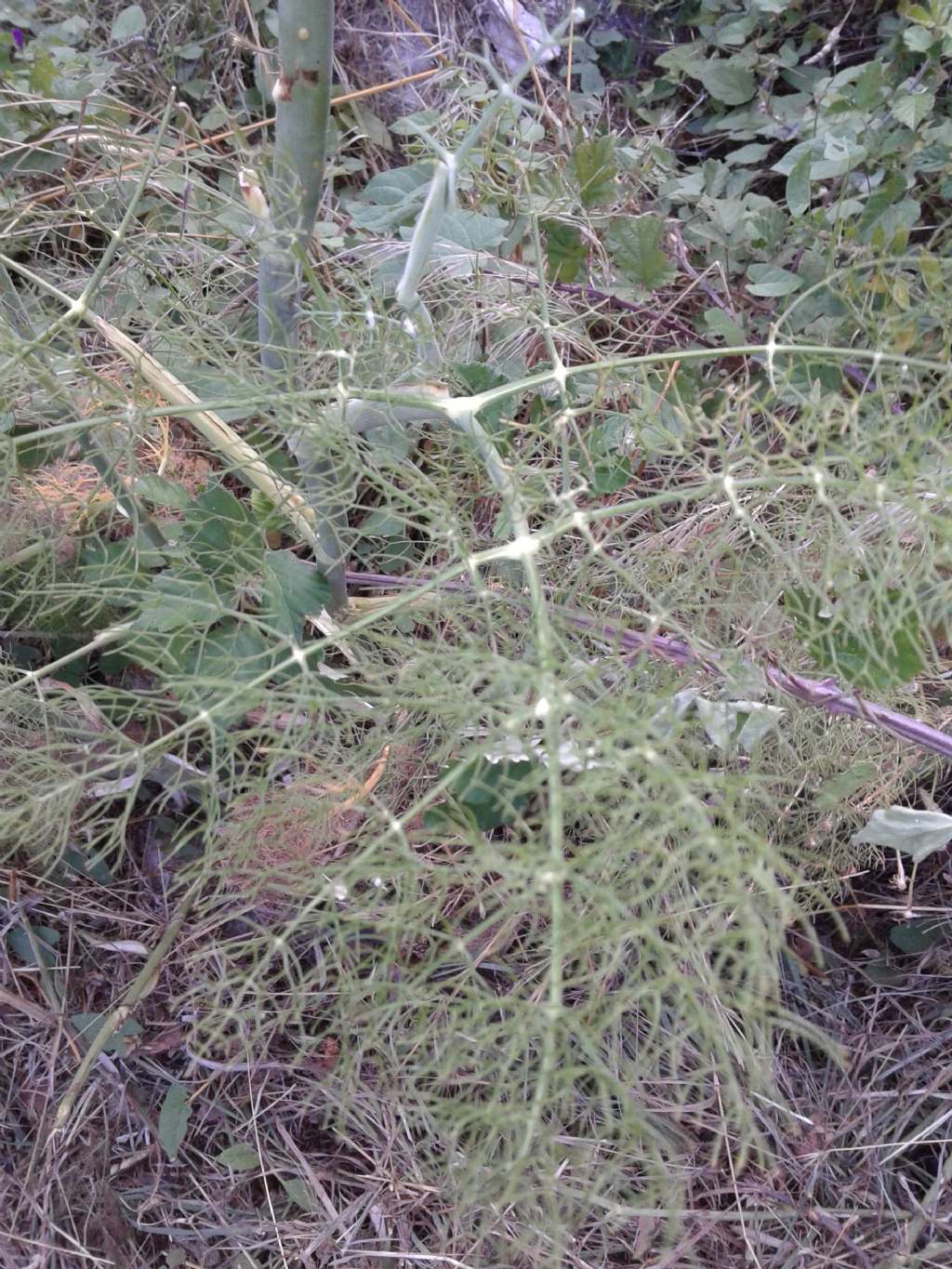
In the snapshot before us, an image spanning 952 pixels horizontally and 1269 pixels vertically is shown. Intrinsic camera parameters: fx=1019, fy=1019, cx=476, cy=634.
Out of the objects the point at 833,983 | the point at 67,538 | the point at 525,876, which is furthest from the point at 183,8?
the point at 833,983

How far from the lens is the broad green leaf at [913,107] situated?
6.25 feet

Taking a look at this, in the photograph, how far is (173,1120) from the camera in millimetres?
1612

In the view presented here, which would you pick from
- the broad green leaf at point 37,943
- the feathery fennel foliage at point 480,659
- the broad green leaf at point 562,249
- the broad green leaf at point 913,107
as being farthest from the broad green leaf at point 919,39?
the broad green leaf at point 37,943

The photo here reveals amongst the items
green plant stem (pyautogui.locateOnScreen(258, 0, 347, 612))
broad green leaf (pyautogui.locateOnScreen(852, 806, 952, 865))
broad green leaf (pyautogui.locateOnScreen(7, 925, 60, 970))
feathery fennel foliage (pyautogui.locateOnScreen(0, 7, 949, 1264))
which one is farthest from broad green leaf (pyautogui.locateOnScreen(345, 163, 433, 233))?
broad green leaf (pyautogui.locateOnScreen(7, 925, 60, 970))

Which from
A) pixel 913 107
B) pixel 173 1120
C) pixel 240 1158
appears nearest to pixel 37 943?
pixel 173 1120

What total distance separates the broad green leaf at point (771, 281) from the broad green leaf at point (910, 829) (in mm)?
984

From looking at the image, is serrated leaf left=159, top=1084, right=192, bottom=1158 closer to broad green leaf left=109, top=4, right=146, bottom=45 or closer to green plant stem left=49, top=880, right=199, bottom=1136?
green plant stem left=49, top=880, right=199, bottom=1136

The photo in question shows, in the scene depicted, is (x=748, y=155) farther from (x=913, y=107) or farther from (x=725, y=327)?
(x=725, y=327)

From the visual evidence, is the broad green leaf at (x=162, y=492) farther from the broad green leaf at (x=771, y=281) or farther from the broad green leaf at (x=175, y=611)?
the broad green leaf at (x=771, y=281)

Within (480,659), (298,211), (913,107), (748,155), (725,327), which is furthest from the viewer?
(748,155)

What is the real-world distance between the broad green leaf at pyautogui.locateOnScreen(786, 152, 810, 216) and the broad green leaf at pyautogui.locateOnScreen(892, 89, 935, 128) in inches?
7.3

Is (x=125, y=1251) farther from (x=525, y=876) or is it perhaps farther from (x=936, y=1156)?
(x=936, y=1156)

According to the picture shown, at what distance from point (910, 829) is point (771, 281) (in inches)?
41.8

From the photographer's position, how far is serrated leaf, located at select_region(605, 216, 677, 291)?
5.93 feet
